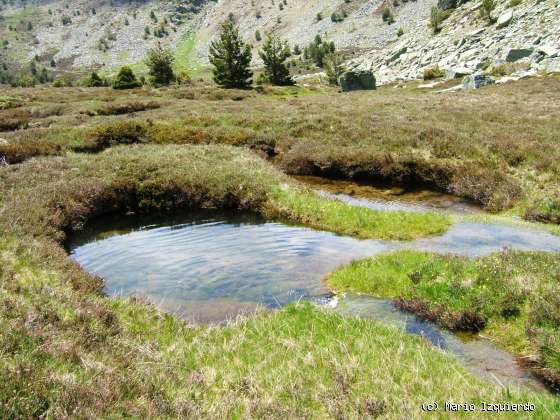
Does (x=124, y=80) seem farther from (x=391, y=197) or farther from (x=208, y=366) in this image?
(x=208, y=366)

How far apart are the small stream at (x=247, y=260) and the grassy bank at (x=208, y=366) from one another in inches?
53.2

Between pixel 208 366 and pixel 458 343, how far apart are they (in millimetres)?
4939

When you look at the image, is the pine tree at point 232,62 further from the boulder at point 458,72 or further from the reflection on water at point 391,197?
the reflection on water at point 391,197

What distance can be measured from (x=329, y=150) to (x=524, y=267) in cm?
1673

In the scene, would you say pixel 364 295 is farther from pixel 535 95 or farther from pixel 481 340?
pixel 535 95

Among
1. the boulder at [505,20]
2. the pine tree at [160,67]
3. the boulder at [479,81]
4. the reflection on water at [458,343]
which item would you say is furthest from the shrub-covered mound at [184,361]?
the boulder at [505,20]

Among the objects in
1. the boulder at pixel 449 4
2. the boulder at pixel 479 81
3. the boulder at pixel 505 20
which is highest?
the boulder at pixel 449 4

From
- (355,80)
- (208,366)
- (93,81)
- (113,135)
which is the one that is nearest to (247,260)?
(208,366)

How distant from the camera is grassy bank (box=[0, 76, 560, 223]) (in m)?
20.7

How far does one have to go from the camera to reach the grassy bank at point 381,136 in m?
20.7

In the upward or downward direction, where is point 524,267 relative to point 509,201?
upward

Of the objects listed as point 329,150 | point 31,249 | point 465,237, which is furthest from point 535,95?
point 31,249

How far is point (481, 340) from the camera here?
8781 millimetres

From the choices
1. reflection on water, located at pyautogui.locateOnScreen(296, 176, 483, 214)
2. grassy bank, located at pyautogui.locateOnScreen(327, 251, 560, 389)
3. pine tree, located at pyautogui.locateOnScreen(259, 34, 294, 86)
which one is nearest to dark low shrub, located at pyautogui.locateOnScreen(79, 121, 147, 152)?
reflection on water, located at pyautogui.locateOnScreen(296, 176, 483, 214)
